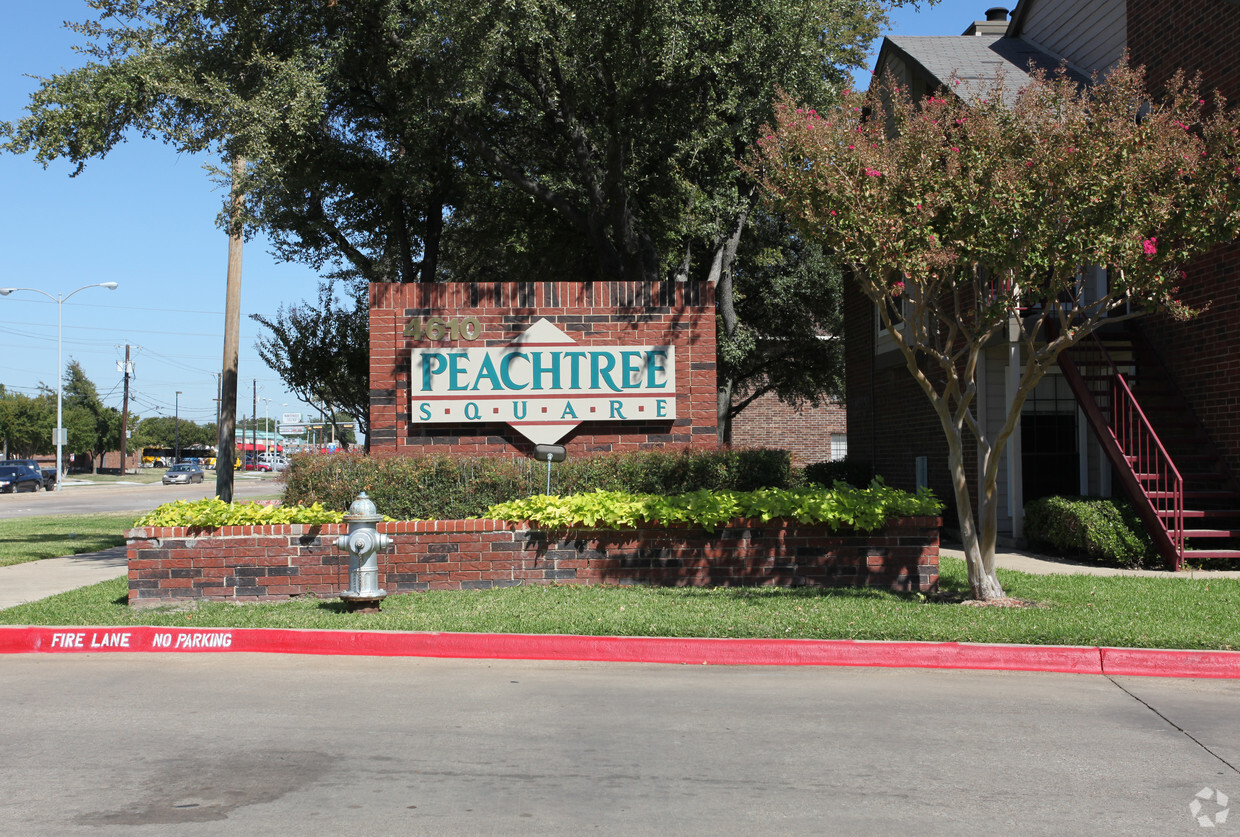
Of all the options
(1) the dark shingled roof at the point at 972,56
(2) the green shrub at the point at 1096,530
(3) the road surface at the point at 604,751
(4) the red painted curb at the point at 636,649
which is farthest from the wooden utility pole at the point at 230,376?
(2) the green shrub at the point at 1096,530

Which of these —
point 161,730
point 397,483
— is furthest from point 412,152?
point 161,730

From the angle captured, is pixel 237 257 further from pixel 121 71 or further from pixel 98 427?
pixel 98 427

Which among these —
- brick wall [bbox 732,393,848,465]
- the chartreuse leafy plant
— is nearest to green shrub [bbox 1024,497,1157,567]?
the chartreuse leafy plant

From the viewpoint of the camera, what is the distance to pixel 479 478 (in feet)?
39.2

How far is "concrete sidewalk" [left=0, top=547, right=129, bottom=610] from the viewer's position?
37.4ft

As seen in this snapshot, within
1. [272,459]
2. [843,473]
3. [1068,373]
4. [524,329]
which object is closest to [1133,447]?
[1068,373]

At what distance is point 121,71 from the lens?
45.2 feet

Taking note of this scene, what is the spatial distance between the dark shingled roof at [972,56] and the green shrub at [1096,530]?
708 centimetres

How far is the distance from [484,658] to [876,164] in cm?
547

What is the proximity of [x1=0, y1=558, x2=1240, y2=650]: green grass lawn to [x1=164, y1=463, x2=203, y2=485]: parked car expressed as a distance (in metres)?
53.7

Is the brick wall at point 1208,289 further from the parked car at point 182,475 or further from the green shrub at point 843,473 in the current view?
the parked car at point 182,475

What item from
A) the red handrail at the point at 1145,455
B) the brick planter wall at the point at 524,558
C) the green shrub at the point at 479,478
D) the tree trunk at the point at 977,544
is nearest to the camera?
the tree trunk at the point at 977,544

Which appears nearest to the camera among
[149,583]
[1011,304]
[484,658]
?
[484,658]

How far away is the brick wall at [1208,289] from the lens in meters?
12.9
